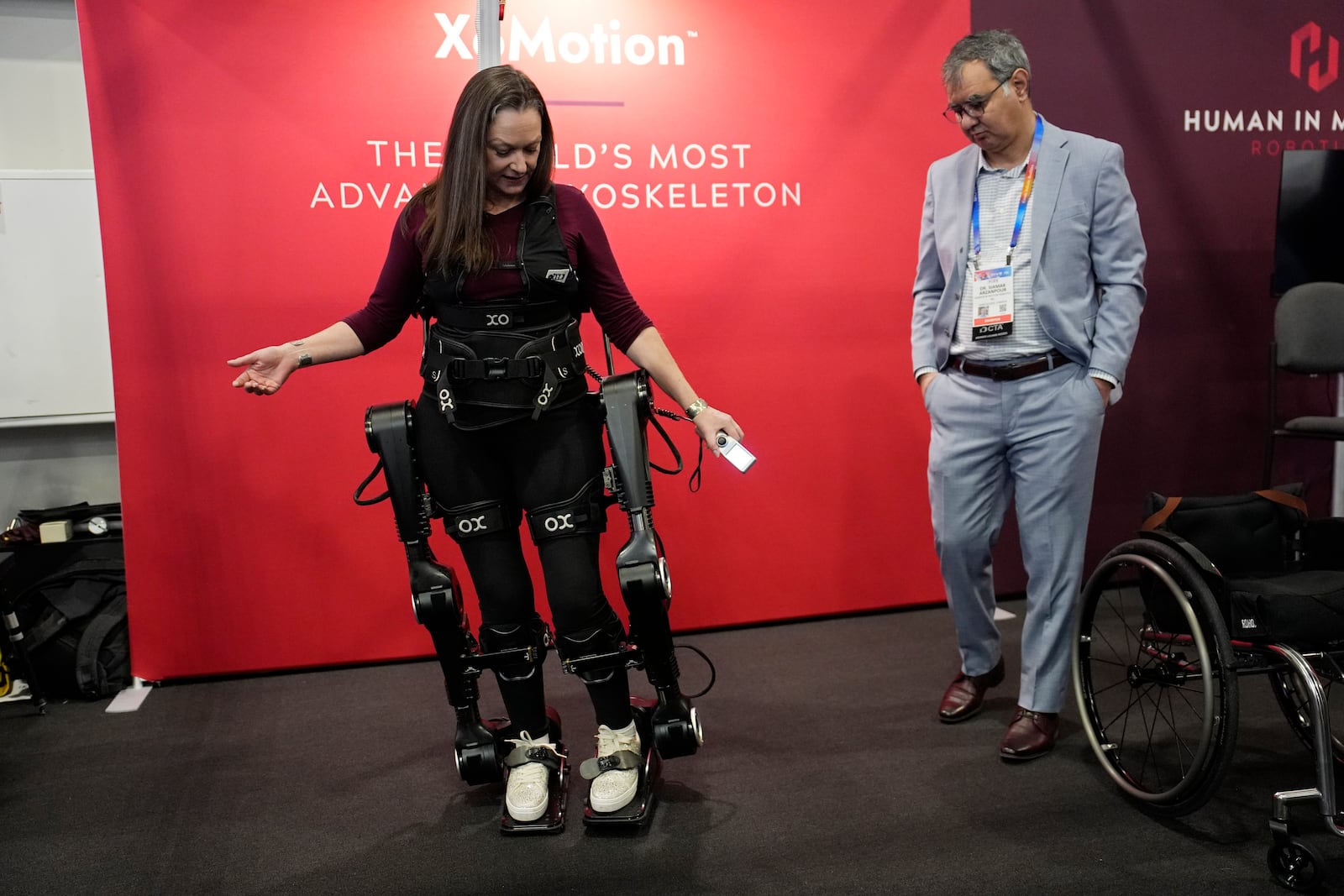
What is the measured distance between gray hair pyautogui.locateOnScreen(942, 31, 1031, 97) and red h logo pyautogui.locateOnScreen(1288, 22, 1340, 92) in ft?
7.15

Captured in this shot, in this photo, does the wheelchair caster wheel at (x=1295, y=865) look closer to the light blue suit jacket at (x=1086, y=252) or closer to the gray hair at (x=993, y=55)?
the light blue suit jacket at (x=1086, y=252)

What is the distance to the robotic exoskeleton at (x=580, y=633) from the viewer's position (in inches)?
83.7

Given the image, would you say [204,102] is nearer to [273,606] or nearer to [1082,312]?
[273,606]

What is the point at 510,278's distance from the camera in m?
2.06

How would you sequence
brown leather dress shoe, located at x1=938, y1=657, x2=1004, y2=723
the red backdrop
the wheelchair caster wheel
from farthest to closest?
the red backdrop, brown leather dress shoe, located at x1=938, y1=657, x2=1004, y2=723, the wheelchair caster wheel

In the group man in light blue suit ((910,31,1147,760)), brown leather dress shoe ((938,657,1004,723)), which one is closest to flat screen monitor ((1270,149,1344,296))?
man in light blue suit ((910,31,1147,760))

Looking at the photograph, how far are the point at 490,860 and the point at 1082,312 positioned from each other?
1823mm

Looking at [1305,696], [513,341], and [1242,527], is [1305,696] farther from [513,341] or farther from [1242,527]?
A: [513,341]

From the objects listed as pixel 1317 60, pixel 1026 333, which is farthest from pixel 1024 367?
pixel 1317 60

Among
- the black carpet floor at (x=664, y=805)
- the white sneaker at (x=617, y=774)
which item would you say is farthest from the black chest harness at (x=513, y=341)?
the black carpet floor at (x=664, y=805)

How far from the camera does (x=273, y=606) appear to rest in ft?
11.1

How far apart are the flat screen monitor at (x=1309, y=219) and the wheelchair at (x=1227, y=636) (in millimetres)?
1703

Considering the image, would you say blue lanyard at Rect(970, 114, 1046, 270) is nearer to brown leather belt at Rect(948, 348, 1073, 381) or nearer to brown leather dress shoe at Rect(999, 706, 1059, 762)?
brown leather belt at Rect(948, 348, 1073, 381)

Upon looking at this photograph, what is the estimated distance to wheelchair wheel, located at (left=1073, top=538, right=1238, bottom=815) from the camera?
6.38ft
